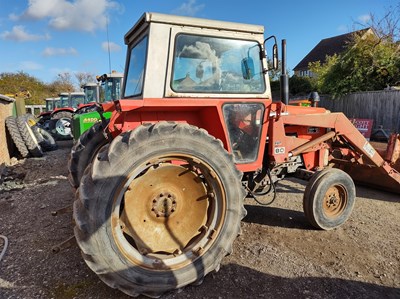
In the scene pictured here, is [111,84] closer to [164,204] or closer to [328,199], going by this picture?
[328,199]

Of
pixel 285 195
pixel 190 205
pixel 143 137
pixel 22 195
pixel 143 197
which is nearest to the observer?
pixel 143 137

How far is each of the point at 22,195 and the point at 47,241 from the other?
2454mm

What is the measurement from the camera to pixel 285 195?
5504mm

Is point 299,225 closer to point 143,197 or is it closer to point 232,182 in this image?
point 232,182

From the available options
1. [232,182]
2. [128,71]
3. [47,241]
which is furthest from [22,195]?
[232,182]

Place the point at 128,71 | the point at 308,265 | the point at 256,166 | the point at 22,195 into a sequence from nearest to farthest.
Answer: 1. the point at 308,265
2. the point at 256,166
3. the point at 128,71
4. the point at 22,195

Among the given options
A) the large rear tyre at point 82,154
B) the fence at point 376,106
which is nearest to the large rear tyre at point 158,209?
the large rear tyre at point 82,154

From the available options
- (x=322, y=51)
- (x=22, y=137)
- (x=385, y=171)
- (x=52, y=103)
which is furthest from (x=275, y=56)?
(x=322, y=51)

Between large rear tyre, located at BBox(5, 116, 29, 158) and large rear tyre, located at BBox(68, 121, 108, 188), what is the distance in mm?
6562

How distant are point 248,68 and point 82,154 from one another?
219 cm

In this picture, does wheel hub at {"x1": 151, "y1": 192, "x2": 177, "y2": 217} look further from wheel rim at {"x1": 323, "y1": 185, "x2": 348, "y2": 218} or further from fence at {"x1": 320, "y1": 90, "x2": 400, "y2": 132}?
fence at {"x1": 320, "y1": 90, "x2": 400, "y2": 132}

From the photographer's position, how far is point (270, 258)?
11.0ft

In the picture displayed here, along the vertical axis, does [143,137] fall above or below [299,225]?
above

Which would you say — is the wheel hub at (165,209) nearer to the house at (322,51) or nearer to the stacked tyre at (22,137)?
the stacked tyre at (22,137)
